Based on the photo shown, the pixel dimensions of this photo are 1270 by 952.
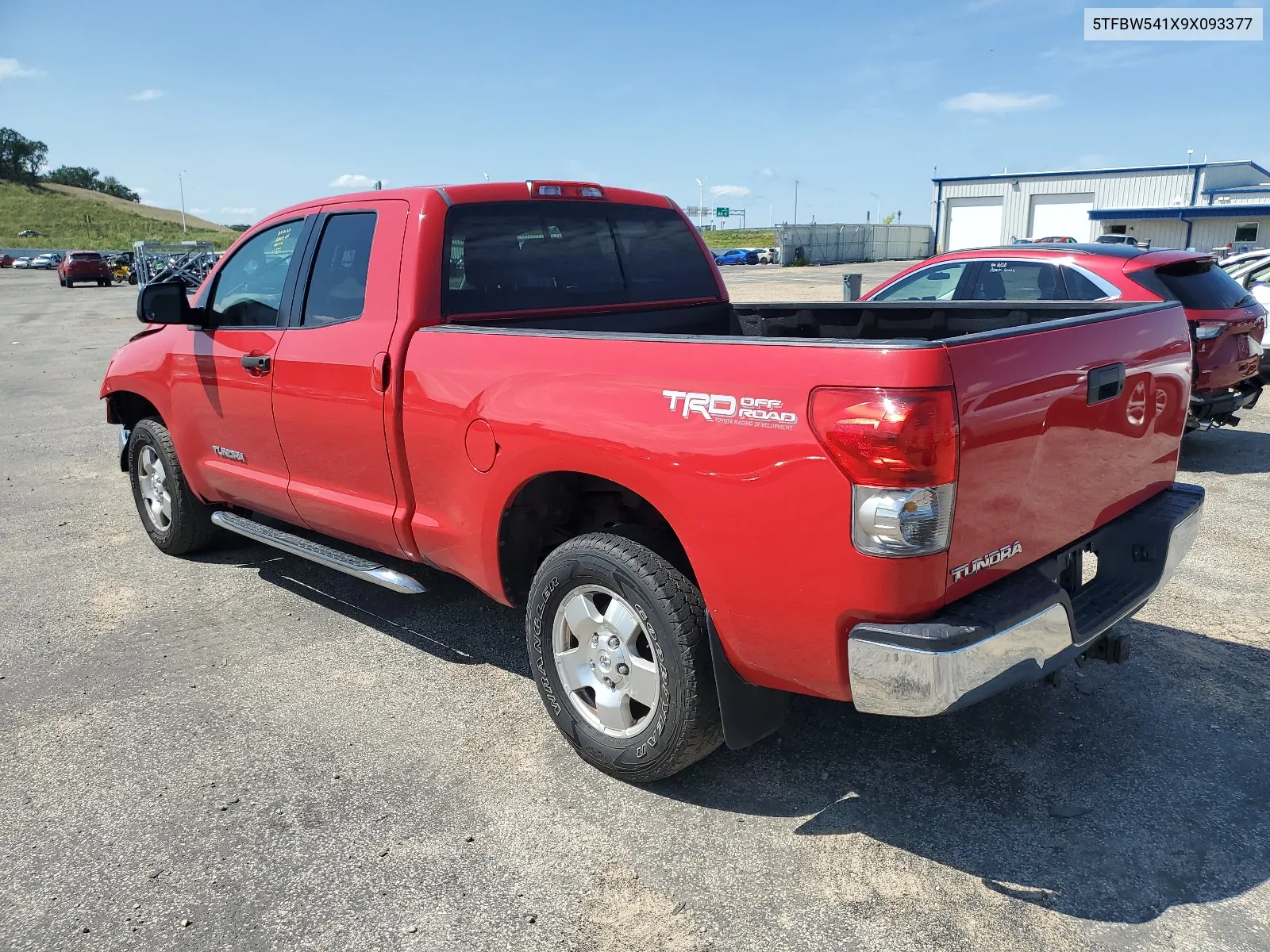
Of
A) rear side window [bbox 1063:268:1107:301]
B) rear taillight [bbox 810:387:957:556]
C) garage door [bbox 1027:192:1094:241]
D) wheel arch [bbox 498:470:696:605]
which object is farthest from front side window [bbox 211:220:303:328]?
garage door [bbox 1027:192:1094:241]

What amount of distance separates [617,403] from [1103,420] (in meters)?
1.54

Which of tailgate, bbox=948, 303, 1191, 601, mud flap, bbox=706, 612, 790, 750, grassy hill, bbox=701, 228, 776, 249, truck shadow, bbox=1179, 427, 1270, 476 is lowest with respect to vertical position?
truck shadow, bbox=1179, 427, 1270, 476

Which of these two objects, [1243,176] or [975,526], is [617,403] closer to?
[975,526]

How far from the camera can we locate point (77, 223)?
Answer: 94562 millimetres

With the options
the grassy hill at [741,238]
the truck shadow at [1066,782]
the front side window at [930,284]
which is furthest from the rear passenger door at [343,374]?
the grassy hill at [741,238]

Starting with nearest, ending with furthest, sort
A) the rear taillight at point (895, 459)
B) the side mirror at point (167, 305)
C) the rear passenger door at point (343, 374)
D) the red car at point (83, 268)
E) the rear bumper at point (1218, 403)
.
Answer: the rear taillight at point (895, 459), the rear passenger door at point (343, 374), the side mirror at point (167, 305), the rear bumper at point (1218, 403), the red car at point (83, 268)

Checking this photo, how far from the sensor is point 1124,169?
2116 inches

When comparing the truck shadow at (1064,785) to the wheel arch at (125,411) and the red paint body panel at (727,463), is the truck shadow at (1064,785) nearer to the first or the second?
the red paint body panel at (727,463)

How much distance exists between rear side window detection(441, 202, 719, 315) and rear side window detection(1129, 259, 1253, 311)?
407cm

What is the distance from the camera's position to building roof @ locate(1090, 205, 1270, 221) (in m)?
44.4

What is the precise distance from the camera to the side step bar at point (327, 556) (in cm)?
393

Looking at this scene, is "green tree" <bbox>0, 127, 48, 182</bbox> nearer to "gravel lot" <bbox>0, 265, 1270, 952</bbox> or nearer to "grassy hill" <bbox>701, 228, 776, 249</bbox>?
"grassy hill" <bbox>701, 228, 776, 249</bbox>

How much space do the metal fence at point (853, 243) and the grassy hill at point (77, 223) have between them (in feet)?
163

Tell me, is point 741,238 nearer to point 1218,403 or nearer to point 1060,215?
point 1060,215
